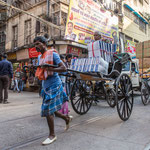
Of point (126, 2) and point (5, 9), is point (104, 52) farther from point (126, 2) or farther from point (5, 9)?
point (126, 2)

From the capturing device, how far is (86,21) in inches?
520

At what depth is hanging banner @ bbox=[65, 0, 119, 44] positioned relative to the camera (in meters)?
12.0

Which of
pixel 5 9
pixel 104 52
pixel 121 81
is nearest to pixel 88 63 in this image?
pixel 104 52

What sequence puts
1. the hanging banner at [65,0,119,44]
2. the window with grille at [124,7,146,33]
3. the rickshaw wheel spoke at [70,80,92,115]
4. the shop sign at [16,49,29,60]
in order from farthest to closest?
the window with grille at [124,7,146,33] < the shop sign at [16,49,29,60] < the hanging banner at [65,0,119,44] < the rickshaw wheel spoke at [70,80,92,115]

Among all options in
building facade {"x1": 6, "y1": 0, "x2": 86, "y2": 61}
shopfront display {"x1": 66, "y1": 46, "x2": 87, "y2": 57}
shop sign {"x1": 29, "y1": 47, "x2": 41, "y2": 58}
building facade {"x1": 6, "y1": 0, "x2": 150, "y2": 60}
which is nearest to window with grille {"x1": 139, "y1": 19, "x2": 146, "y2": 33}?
building facade {"x1": 6, "y1": 0, "x2": 150, "y2": 60}

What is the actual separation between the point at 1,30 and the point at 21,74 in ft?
34.9

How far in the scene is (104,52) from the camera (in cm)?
416

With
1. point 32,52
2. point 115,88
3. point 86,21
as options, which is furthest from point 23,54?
point 115,88

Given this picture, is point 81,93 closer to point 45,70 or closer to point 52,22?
point 45,70

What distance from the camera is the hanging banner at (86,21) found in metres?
12.0

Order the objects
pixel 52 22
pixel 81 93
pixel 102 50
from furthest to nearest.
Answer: pixel 52 22 → pixel 81 93 → pixel 102 50

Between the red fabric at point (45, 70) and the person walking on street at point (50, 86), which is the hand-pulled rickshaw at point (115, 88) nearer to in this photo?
the person walking on street at point (50, 86)

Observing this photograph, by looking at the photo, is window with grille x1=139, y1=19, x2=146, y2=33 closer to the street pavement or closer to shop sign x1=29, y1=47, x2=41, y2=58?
shop sign x1=29, y1=47, x2=41, y2=58

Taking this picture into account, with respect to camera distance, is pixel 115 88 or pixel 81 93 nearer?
pixel 115 88
